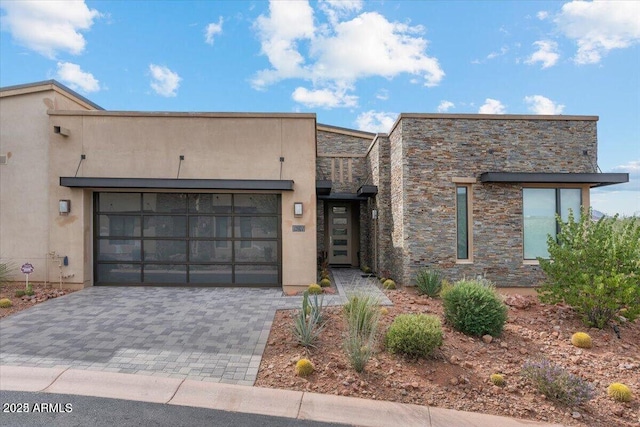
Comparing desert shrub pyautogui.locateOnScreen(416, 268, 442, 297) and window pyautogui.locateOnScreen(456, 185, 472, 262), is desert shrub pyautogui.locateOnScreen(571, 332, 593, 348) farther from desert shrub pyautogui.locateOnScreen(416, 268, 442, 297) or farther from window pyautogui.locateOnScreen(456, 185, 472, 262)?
window pyautogui.locateOnScreen(456, 185, 472, 262)

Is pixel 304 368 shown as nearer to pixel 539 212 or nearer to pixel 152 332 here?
pixel 152 332

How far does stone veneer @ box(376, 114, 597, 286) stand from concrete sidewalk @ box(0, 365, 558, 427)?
5.55m

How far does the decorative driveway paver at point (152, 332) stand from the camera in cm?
468

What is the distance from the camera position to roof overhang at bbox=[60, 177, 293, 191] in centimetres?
884

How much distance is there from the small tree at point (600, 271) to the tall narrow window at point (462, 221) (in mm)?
2460

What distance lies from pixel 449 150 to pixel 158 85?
36.5ft

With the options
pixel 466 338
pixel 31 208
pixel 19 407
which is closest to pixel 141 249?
pixel 31 208

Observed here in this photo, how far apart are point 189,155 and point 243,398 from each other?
7169mm

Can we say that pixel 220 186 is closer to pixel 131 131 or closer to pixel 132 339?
pixel 131 131

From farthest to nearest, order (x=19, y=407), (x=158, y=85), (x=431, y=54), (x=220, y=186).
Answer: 1. (x=158, y=85)
2. (x=431, y=54)
3. (x=220, y=186)
4. (x=19, y=407)

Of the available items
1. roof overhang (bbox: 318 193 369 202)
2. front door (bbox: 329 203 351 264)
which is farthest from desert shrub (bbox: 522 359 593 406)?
front door (bbox: 329 203 351 264)

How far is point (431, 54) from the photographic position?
432 inches

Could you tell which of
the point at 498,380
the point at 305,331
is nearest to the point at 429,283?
the point at 498,380

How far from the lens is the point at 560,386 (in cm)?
414
